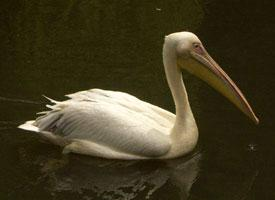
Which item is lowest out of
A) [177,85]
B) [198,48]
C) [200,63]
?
[177,85]

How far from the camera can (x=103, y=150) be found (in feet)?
17.6

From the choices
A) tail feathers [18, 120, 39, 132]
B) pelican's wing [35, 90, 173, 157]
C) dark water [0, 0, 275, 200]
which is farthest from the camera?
tail feathers [18, 120, 39, 132]

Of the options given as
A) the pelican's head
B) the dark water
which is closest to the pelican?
the pelican's head

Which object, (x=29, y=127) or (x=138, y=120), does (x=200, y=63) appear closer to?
(x=138, y=120)

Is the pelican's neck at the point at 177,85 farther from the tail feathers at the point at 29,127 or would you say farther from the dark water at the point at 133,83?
the tail feathers at the point at 29,127

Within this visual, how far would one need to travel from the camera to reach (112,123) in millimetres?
5324

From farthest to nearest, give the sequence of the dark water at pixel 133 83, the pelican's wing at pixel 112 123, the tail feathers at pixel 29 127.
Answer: the tail feathers at pixel 29 127
the pelican's wing at pixel 112 123
the dark water at pixel 133 83

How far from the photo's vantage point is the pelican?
5281 mm

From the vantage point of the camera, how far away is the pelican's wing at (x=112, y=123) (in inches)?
207

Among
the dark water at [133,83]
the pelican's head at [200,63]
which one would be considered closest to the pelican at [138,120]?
the pelican's head at [200,63]

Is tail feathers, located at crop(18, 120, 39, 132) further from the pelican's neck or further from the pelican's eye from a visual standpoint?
the pelican's eye

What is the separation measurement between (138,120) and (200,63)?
0.65 meters

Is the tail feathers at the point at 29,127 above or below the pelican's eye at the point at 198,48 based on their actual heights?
below

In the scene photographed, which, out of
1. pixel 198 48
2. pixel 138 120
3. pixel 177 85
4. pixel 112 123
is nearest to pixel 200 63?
pixel 198 48
